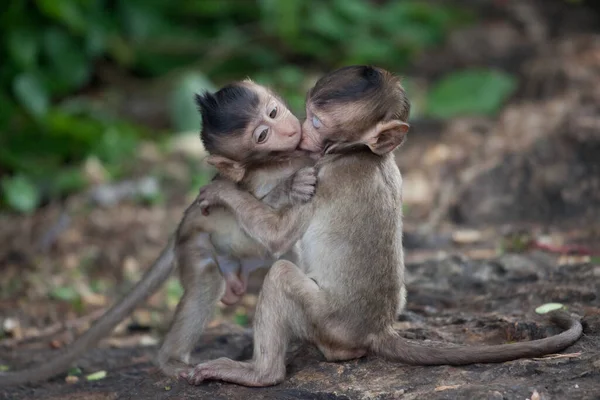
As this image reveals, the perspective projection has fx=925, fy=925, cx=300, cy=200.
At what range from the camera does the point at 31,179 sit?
1012 cm

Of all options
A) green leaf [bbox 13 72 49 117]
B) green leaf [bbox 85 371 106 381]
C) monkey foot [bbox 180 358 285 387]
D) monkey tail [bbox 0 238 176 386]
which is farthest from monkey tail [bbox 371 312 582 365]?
green leaf [bbox 13 72 49 117]

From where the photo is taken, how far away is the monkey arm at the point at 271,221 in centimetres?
490

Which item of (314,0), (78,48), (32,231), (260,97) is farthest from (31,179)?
(260,97)

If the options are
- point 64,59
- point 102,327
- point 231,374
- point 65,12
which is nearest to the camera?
A: point 231,374

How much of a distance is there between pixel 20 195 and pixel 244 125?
5.13m

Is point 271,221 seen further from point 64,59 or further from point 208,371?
point 64,59

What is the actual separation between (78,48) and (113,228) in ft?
11.1

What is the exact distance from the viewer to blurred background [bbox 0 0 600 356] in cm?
777

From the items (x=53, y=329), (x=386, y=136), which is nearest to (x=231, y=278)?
(x=386, y=136)

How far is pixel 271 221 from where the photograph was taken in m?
4.95

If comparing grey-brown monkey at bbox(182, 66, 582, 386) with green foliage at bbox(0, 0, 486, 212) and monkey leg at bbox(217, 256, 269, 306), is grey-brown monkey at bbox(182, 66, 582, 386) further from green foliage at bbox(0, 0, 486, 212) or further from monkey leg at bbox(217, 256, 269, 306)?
green foliage at bbox(0, 0, 486, 212)

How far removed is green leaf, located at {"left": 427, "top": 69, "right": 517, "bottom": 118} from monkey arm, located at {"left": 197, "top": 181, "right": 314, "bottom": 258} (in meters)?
5.77

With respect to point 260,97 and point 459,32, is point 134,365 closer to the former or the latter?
point 260,97

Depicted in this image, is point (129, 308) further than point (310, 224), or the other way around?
point (129, 308)
